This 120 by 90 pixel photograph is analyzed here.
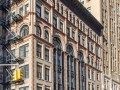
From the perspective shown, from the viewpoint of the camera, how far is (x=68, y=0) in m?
58.4

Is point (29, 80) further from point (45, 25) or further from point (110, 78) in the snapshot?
point (110, 78)

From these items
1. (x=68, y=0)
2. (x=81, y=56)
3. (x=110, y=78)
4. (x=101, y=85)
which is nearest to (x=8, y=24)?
(x=68, y=0)

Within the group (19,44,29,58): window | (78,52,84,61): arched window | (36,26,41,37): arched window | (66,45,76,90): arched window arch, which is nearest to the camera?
(19,44,29,58): window

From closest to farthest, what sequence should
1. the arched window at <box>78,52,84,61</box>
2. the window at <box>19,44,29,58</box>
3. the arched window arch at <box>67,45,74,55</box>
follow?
the window at <box>19,44,29,58</box>
the arched window arch at <box>67,45,74,55</box>
the arched window at <box>78,52,84,61</box>

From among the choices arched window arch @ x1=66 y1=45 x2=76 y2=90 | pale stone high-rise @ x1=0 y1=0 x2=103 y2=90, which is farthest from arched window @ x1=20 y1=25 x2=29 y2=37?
arched window arch @ x1=66 y1=45 x2=76 y2=90

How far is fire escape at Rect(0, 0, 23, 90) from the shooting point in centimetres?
4653

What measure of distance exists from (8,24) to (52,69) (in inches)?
411

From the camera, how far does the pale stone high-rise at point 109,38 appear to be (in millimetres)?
74500

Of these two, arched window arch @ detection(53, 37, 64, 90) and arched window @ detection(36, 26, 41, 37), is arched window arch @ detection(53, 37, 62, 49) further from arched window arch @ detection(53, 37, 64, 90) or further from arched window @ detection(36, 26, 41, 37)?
arched window @ detection(36, 26, 41, 37)

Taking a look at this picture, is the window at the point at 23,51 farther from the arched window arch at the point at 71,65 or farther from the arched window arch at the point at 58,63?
the arched window arch at the point at 71,65

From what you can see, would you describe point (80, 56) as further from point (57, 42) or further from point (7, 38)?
point (7, 38)

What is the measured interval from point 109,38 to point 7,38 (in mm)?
36866

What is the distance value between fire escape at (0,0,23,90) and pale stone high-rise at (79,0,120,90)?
98.1 feet

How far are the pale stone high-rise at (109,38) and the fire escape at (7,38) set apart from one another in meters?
29.9
